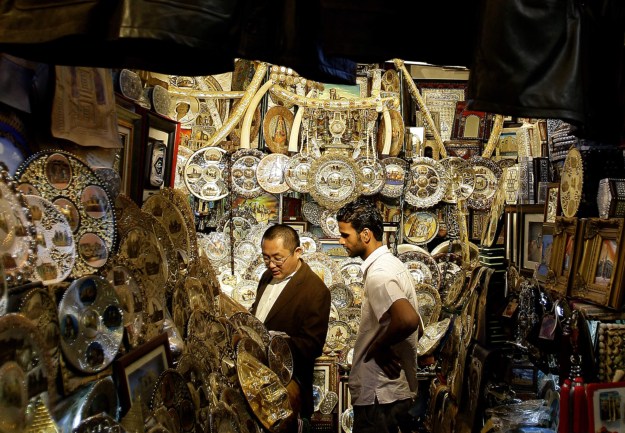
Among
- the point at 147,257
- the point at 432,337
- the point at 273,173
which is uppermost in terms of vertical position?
the point at 273,173

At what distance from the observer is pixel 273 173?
5117mm

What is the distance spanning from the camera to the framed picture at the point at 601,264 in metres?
2.38

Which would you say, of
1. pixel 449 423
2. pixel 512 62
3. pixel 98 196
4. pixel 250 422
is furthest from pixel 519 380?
pixel 512 62

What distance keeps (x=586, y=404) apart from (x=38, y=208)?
5.95 feet

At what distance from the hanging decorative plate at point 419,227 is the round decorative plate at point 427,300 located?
1.44 ft

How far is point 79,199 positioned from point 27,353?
573 mm

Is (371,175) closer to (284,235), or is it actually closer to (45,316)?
(284,235)

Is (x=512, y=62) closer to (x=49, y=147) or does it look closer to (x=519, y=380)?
(x=49, y=147)

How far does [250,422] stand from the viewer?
2.42 m

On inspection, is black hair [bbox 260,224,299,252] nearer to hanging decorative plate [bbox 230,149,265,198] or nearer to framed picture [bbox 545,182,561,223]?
hanging decorative plate [bbox 230,149,265,198]

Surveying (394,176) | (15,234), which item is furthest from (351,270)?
(15,234)

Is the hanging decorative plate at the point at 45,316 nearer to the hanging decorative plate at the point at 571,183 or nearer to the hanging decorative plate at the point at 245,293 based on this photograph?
the hanging decorative plate at the point at 571,183

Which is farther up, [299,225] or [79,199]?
[79,199]

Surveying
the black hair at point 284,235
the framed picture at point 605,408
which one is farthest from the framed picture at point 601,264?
the black hair at point 284,235
